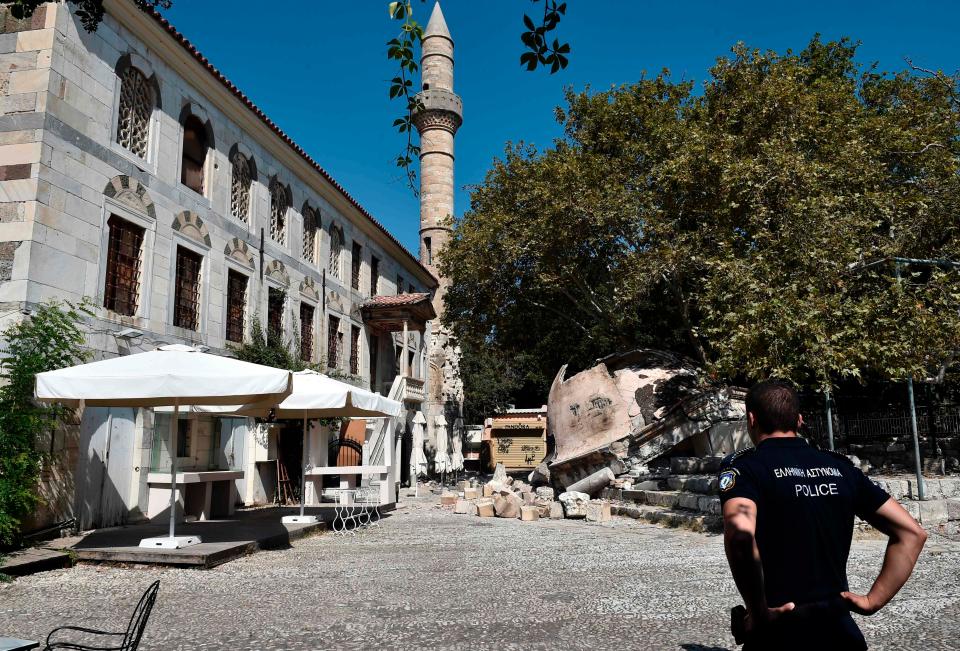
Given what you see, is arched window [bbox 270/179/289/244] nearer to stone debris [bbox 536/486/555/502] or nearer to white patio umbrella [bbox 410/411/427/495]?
white patio umbrella [bbox 410/411/427/495]

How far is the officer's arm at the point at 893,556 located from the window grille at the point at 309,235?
1931 cm

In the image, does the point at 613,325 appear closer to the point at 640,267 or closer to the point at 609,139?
the point at 640,267

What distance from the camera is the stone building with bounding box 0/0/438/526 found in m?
10.8

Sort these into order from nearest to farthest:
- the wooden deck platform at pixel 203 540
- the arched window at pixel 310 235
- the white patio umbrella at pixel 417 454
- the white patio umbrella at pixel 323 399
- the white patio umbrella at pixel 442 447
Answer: the wooden deck platform at pixel 203 540
the white patio umbrella at pixel 323 399
the arched window at pixel 310 235
the white patio umbrella at pixel 417 454
the white patio umbrella at pixel 442 447

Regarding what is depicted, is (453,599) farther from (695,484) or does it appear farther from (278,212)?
(278,212)

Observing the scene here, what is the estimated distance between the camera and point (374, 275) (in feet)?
87.8

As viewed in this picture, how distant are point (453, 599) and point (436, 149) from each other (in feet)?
99.7

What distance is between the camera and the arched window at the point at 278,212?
61.4ft

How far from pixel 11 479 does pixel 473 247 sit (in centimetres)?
1463

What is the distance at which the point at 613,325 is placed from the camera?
68.2 ft

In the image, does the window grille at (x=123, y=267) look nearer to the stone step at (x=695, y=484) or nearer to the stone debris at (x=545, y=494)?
the stone debris at (x=545, y=494)

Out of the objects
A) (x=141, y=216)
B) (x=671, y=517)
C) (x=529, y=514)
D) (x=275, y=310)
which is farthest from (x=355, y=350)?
(x=671, y=517)

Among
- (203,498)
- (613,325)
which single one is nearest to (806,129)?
(613,325)

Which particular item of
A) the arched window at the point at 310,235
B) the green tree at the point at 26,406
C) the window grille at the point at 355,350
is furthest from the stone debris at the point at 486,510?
the window grille at the point at 355,350
